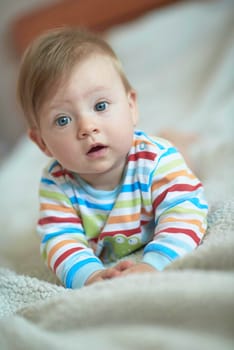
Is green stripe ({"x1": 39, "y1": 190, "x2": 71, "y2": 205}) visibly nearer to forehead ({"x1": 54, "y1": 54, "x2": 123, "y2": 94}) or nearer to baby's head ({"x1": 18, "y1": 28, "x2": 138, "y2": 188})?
baby's head ({"x1": 18, "y1": 28, "x2": 138, "y2": 188})

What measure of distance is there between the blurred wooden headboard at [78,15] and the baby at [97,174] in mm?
1354

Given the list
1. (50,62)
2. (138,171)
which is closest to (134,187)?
(138,171)

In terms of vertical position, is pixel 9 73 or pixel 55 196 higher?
pixel 9 73

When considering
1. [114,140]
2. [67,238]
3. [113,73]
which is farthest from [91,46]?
[67,238]

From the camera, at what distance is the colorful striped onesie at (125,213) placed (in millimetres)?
Answer: 766

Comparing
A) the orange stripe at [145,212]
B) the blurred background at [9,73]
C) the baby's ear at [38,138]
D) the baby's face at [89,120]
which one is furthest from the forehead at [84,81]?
the blurred background at [9,73]

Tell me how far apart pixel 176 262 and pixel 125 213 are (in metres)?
0.23

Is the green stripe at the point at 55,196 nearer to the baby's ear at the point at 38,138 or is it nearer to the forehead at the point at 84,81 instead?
the baby's ear at the point at 38,138

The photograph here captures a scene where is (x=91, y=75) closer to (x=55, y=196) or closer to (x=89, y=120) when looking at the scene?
(x=89, y=120)

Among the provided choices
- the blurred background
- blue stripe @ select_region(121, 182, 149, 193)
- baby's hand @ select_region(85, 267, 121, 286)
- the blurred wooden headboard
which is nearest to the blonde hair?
blue stripe @ select_region(121, 182, 149, 193)

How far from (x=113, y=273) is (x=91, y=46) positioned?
1.33ft

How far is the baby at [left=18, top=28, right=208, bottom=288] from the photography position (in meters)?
0.77

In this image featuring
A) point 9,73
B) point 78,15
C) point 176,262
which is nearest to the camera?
point 176,262

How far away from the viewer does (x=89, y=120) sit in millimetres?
771
